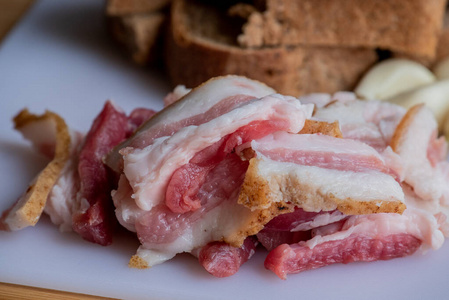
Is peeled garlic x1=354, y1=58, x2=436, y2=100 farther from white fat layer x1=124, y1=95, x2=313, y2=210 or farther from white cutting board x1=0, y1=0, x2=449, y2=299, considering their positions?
white fat layer x1=124, y1=95, x2=313, y2=210

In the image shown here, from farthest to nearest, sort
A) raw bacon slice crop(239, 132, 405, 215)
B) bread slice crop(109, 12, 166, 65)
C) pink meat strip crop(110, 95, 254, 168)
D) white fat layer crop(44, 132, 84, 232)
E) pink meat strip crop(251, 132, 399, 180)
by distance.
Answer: bread slice crop(109, 12, 166, 65)
white fat layer crop(44, 132, 84, 232)
pink meat strip crop(110, 95, 254, 168)
pink meat strip crop(251, 132, 399, 180)
raw bacon slice crop(239, 132, 405, 215)

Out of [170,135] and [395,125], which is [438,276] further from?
[170,135]

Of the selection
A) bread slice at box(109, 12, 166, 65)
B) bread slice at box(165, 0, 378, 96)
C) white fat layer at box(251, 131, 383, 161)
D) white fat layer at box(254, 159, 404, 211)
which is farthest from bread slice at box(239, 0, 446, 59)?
white fat layer at box(254, 159, 404, 211)

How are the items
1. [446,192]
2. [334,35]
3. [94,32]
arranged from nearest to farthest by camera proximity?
[446,192]
[334,35]
[94,32]

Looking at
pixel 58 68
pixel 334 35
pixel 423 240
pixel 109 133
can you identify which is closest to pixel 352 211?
pixel 423 240

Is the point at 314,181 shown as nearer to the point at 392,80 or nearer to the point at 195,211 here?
the point at 195,211

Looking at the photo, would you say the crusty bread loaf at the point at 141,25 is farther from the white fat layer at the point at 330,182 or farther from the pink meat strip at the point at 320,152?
the white fat layer at the point at 330,182
